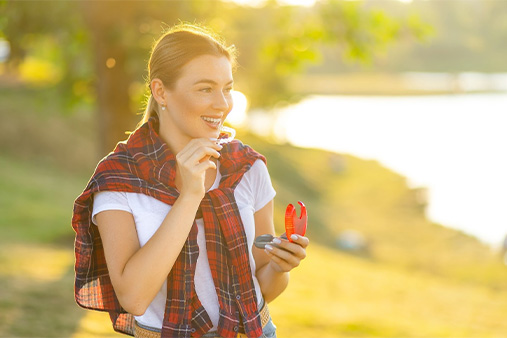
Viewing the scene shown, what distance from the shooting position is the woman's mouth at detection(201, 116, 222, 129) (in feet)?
8.63

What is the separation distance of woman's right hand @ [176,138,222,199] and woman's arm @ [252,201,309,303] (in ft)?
1.28

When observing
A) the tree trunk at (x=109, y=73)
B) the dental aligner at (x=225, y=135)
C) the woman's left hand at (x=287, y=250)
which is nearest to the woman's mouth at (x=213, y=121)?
the dental aligner at (x=225, y=135)

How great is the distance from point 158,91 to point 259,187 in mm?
576

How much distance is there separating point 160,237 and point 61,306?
5460 millimetres

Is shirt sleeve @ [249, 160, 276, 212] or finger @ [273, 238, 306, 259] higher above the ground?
shirt sleeve @ [249, 160, 276, 212]

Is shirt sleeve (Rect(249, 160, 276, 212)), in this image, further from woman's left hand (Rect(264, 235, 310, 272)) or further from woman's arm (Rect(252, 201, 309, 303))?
woman's left hand (Rect(264, 235, 310, 272))

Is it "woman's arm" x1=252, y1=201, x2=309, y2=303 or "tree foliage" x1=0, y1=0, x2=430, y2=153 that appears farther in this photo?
"tree foliage" x1=0, y1=0, x2=430, y2=153

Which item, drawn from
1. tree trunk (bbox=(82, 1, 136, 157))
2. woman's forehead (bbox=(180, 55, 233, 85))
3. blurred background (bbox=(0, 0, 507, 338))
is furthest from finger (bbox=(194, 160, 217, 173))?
tree trunk (bbox=(82, 1, 136, 157))

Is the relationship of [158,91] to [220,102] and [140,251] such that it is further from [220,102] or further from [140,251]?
[140,251]

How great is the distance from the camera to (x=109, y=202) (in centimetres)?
247

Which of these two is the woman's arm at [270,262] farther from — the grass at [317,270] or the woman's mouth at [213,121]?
the grass at [317,270]

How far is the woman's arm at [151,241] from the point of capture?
7.87 ft

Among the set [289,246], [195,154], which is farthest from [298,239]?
[195,154]

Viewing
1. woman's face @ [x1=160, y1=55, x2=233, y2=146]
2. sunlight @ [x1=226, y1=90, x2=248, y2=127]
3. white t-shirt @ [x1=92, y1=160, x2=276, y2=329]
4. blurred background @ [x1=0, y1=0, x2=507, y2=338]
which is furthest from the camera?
blurred background @ [x1=0, y1=0, x2=507, y2=338]
